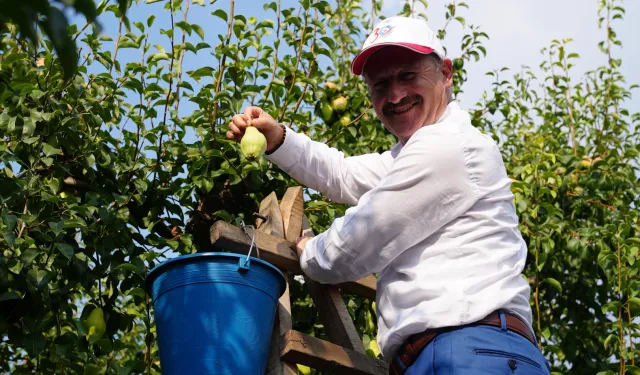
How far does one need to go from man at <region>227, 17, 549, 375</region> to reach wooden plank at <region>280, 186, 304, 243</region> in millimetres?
249

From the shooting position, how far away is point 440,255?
6.72 ft

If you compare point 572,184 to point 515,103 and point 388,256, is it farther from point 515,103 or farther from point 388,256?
point 388,256

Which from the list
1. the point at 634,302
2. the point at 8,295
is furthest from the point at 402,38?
the point at 634,302

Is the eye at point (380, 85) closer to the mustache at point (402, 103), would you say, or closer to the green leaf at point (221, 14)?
the mustache at point (402, 103)

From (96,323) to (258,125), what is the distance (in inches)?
36.9

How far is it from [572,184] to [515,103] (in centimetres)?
85

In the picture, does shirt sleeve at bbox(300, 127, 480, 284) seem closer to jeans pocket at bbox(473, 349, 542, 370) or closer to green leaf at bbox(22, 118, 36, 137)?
jeans pocket at bbox(473, 349, 542, 370)

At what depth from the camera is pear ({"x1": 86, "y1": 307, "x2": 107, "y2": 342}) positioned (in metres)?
2.83

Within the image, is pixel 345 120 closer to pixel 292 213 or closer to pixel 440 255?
pixel 292 213

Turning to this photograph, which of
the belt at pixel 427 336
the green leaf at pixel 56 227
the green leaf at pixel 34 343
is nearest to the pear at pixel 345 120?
the green leaf at pixel 56 227

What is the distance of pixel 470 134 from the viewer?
2.16 m

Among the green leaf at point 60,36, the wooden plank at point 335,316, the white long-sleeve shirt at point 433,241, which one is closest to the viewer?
the green leaf at point 60,36

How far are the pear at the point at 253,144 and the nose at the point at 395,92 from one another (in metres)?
0.37

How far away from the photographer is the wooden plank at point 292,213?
2504 millimetres
